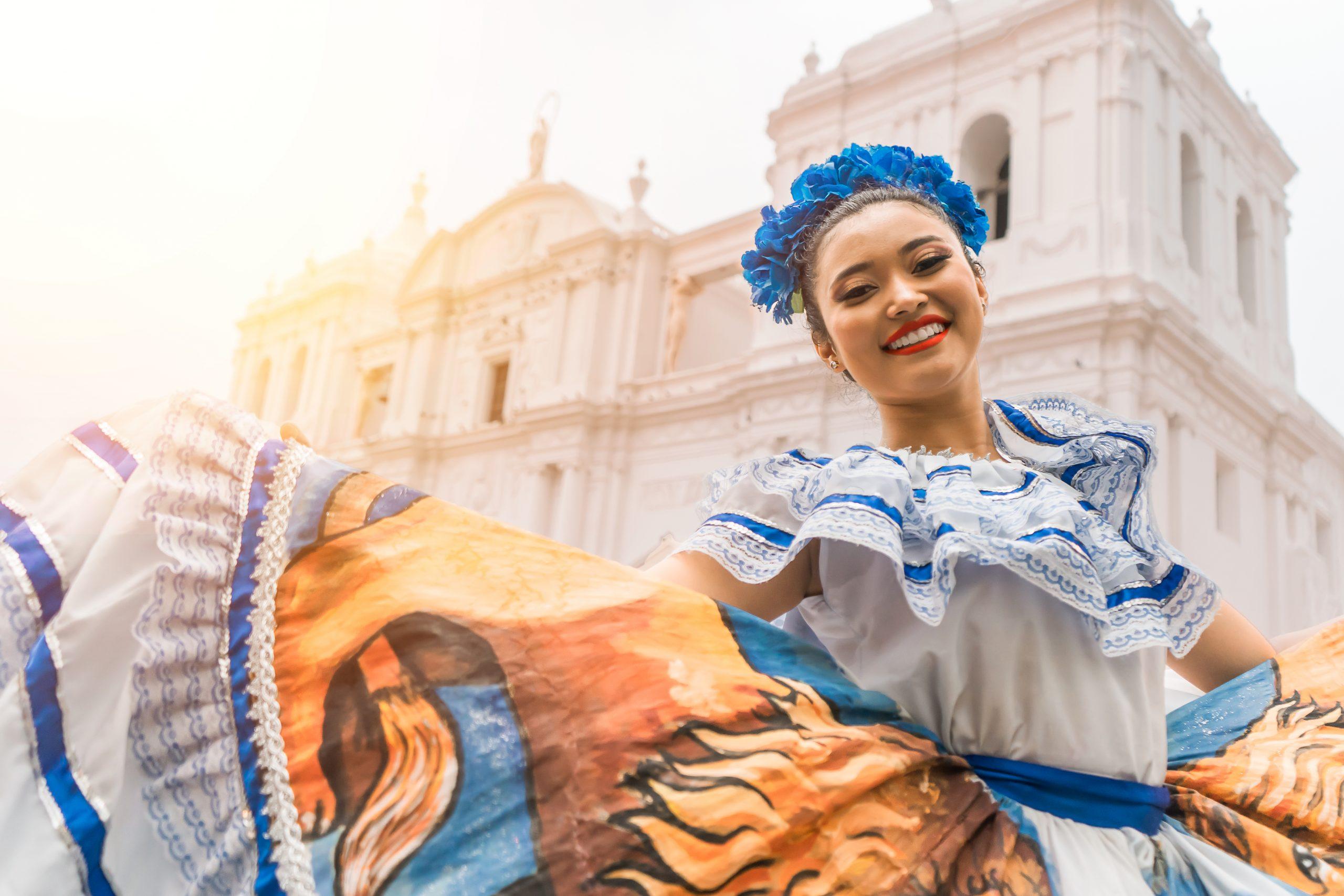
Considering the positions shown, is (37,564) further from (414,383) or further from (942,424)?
(414,383)

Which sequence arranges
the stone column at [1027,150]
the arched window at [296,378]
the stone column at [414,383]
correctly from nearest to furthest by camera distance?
the stone column at [1027,150], the stone column at [414,383], the arched window at [296,378]

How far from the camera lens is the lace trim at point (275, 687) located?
1006 mm

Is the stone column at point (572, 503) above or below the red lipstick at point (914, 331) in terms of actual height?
above

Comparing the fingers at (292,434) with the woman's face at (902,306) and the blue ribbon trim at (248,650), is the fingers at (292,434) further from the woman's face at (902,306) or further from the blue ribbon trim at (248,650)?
the woman's face at (902,306)

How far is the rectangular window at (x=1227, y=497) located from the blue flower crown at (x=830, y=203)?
10919mm

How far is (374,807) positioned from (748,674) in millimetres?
423

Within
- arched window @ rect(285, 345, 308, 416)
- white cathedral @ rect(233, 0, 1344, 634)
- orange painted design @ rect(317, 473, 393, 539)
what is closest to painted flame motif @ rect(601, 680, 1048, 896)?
orange painted design @ rect(317, 473, 393, 539)

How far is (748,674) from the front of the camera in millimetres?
1067

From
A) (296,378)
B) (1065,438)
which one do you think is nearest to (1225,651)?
(1065,438)

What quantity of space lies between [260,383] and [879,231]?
81.0ft

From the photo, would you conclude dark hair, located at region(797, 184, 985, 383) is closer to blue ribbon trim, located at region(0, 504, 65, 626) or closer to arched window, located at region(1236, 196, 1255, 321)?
blue ribbon trim, located at region(0, 504, 65, 626)

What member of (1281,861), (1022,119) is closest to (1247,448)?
(1022,119)

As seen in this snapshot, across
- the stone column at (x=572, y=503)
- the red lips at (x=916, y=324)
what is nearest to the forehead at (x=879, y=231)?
the red lips at (x=916, y=324)

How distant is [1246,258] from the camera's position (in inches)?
526
